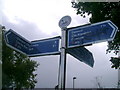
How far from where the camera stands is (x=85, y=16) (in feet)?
24.8

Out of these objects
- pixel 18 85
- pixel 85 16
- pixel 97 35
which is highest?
pixel 85 16

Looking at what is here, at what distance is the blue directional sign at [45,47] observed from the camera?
13.7 ft

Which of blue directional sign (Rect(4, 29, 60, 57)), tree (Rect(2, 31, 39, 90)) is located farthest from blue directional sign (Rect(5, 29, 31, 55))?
tree (Rect(2, 31, 39, 90))

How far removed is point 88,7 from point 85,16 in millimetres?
486

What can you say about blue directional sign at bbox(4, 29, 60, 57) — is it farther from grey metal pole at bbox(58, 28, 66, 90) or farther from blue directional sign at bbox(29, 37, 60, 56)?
grey metal pole at bbox(58, 28, 66, 90)

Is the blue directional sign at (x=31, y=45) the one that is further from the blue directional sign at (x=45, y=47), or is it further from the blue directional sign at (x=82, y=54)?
the blue directional sign at (x=82, y=54)

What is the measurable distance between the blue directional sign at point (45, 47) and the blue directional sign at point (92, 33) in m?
0.25

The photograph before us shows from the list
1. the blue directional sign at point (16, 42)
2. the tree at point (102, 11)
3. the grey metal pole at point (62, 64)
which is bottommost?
the grey metal pole at point (62, 64)

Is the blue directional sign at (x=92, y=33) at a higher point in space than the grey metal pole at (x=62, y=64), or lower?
Result: higher

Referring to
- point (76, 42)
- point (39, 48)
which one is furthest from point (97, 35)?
point (39, 48)

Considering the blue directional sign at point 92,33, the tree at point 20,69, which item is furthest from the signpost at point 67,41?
the tree at point 20,69

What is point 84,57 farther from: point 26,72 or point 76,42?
point 26,72

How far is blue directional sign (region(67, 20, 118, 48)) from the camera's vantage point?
3.67 m

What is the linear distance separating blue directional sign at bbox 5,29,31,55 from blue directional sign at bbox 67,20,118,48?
71cm
